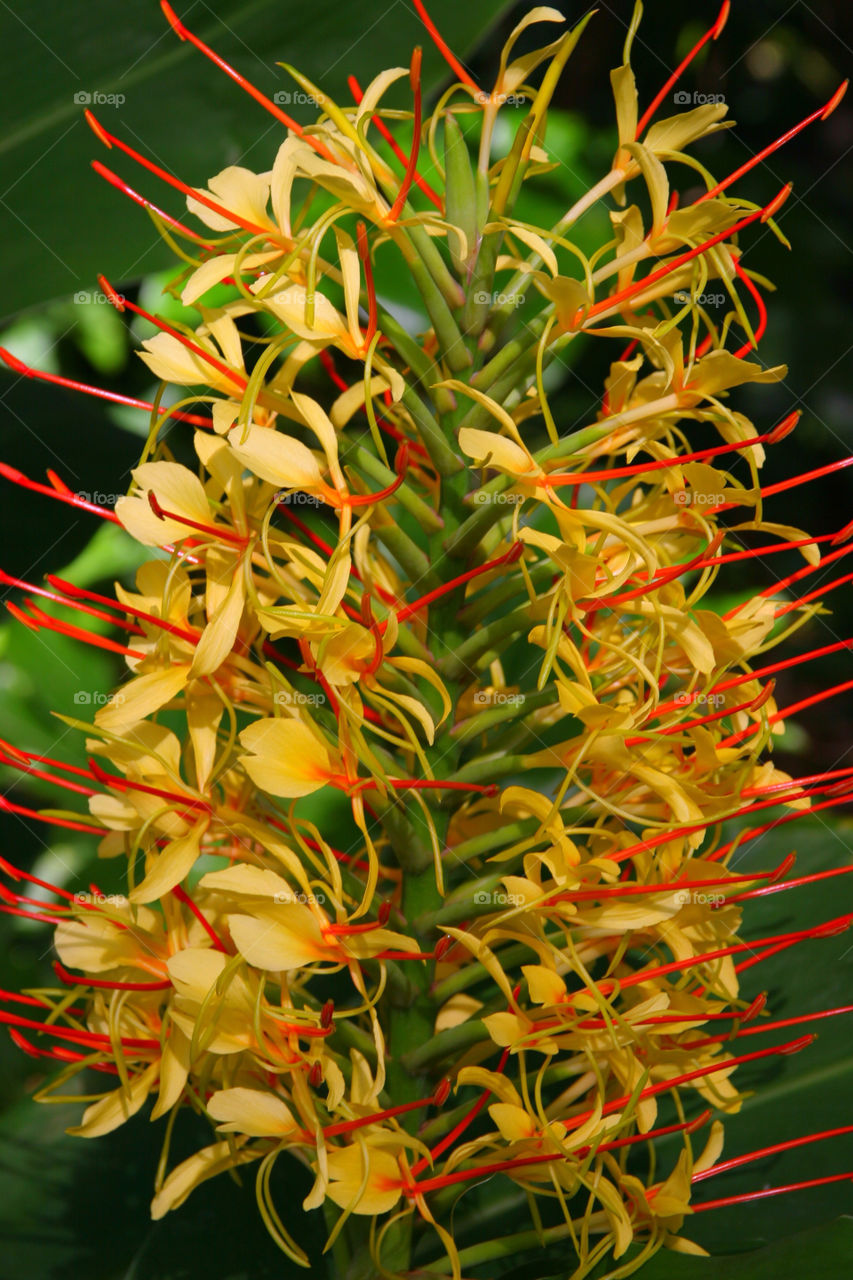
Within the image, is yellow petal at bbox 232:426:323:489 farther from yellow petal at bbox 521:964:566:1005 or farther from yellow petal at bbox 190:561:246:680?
yellow petal at bbox 521:964:566:1005

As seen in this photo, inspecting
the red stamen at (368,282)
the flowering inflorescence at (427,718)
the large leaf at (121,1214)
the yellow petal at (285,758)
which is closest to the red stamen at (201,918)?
the flowering inflorescence at (427,718)

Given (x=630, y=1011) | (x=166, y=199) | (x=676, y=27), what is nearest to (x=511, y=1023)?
(x=630, y=1011)

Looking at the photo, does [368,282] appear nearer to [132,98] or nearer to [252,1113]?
[132,98]

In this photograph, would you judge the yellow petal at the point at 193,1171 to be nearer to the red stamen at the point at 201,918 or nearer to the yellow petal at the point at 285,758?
the red stamen at the point at 201,918

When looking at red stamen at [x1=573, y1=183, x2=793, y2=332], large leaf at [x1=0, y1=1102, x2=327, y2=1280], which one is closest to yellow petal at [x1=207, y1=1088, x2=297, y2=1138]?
large leaf at [x1=0, y1=1102, x2=327, y2=1280]

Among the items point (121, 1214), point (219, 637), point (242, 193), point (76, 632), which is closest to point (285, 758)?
point (219, 637)

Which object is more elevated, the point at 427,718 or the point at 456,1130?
the point at 427,718
